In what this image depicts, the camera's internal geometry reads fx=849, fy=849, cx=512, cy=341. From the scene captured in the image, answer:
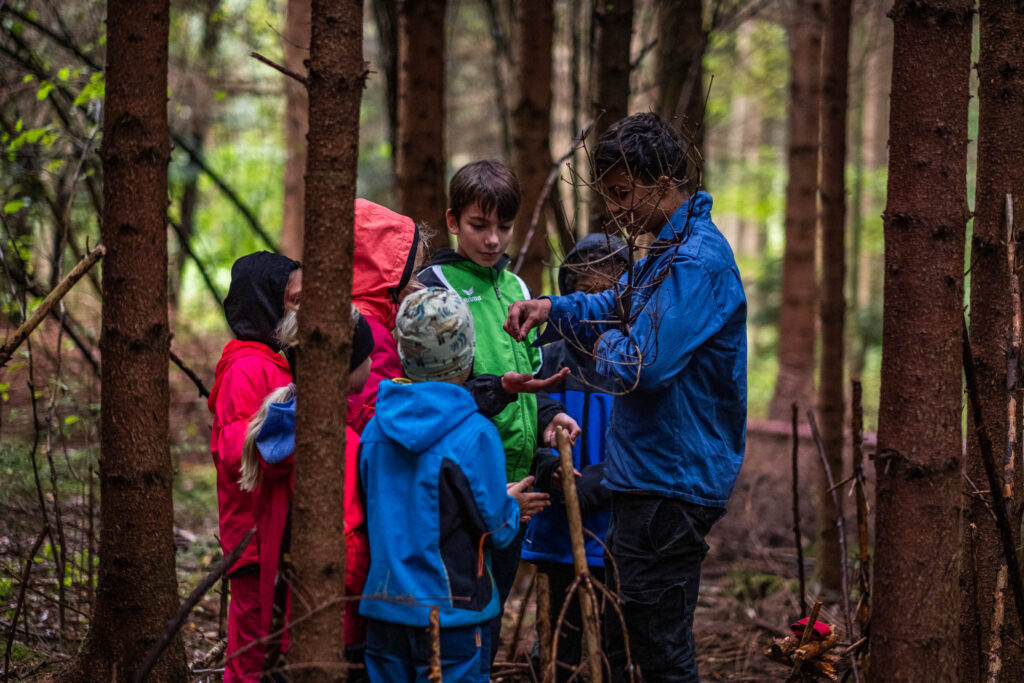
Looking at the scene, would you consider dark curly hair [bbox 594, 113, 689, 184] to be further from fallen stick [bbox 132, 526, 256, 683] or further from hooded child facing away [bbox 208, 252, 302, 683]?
fallen stick [bbox 132, 526, 256, 683]

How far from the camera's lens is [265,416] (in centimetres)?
239

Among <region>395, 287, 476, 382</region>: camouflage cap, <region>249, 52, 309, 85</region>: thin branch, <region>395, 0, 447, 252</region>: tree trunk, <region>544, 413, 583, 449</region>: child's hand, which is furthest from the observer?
<region>395, 0, 447, 252</region>: tree trunk

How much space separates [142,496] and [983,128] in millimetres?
3159

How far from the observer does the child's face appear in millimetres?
3053

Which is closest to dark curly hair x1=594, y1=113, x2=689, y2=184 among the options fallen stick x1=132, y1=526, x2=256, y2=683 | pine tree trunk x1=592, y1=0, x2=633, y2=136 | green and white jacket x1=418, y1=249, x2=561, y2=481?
green and white jacket x1=418, y1=249, x2=561, y2=481

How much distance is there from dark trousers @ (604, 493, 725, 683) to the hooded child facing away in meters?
1.12

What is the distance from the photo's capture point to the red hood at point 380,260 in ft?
9.87

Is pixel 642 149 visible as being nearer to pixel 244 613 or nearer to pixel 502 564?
pixel 502 564

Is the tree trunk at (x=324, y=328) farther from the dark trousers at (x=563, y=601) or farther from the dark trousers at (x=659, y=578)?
the dark trousers at (x=563, y=601)

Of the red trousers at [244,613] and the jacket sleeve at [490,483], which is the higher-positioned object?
the jacket sleeve at [490,483]

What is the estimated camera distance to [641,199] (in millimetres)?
2619

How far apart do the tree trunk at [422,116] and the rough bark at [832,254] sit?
2.56m

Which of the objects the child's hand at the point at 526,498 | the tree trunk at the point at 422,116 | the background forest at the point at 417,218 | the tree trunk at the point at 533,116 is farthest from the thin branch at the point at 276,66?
the tree trunk at the point at 533,116

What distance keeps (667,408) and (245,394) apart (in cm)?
132
